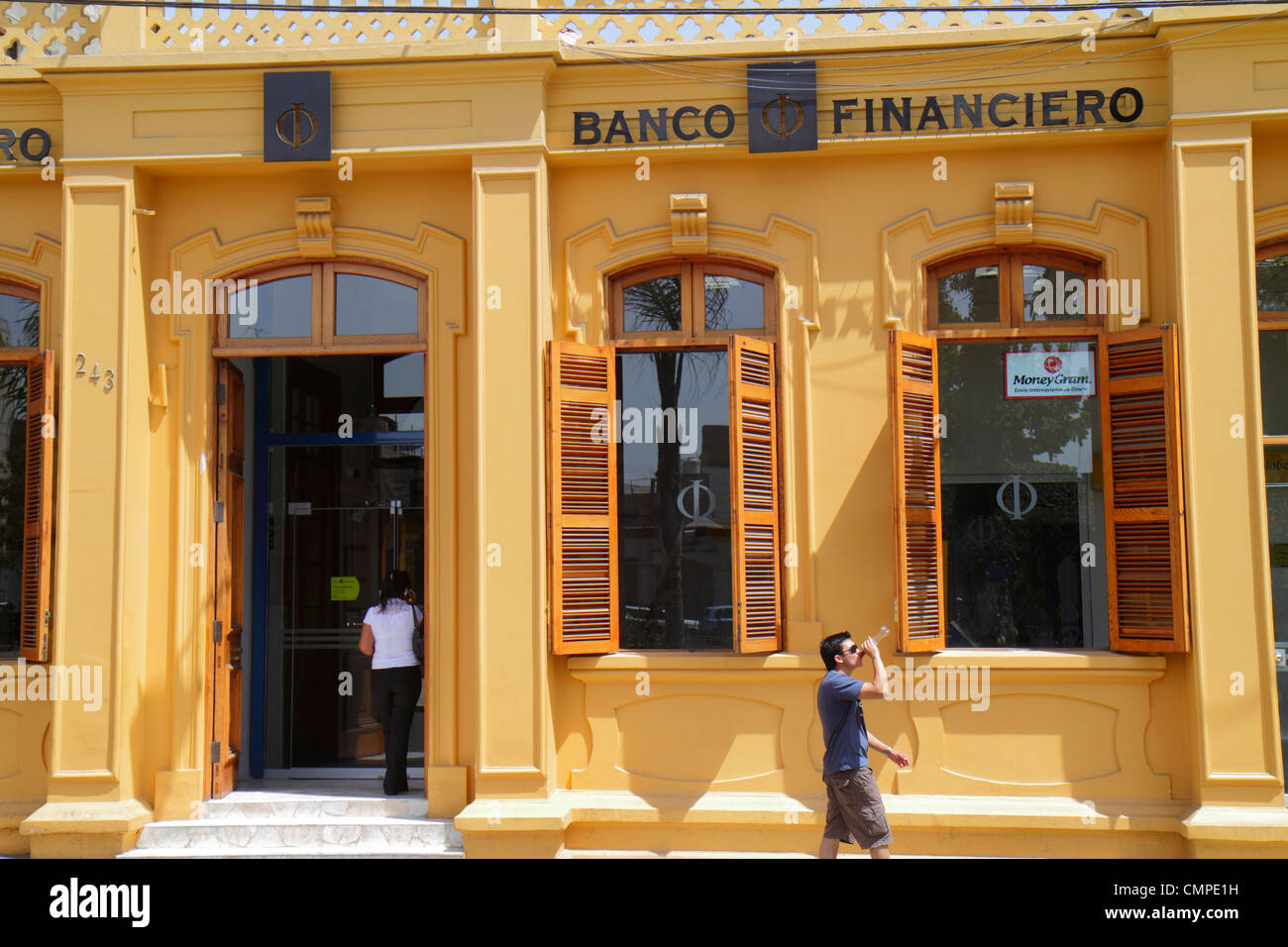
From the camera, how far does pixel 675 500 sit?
8227 millimetres

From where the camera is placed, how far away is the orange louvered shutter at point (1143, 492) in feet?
24.5

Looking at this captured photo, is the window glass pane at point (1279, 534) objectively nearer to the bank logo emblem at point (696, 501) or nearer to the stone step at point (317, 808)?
the bank logo emblem at point (696, 501)

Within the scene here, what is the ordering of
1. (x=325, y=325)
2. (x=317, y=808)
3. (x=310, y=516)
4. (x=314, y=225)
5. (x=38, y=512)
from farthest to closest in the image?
(x=310, y=516), (x=325, y=325), (x=314, y=225), (x=38, y=512), (x=317, y=808)

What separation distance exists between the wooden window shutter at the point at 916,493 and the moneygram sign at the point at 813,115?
1514 mm

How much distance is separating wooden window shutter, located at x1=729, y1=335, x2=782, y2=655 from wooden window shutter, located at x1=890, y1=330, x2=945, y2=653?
850 mm

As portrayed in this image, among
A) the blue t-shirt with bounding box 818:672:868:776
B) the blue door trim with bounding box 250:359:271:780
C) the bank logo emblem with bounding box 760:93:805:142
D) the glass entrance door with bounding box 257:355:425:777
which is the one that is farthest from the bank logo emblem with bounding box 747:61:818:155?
the blue door trim with bounding box 250:359:271:780

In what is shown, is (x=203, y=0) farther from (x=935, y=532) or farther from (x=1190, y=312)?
(x=1190, y=312)

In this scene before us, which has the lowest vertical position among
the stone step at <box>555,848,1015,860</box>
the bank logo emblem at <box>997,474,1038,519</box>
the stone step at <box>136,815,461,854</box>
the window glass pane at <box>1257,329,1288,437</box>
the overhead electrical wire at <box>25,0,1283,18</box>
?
the stone step at <box>555,848,1015,860</box>

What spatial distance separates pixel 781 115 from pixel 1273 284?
3607 millimetres

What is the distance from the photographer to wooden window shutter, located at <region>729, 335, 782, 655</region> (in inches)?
304

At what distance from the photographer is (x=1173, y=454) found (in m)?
7.48

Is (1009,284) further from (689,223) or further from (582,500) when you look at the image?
(582,500)

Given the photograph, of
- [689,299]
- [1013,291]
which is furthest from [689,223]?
[1013,291]

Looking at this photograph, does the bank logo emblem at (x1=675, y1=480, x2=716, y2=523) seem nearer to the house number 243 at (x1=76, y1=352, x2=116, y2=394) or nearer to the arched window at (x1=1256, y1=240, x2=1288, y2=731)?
the arched window at (x1=1256, y1=240, x2=1288, y2=731)
